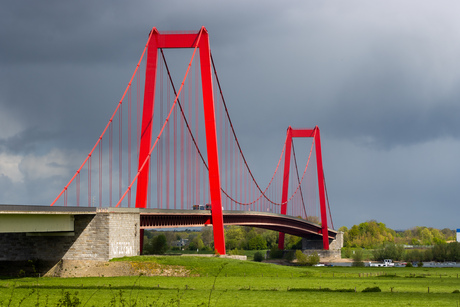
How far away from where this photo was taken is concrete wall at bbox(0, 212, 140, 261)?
203 feet

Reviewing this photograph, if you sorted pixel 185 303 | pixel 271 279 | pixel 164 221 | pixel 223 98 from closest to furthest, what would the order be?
1. pixel 185 303
2. pixel 271 279
3. pixel 164 221
4. pixel 223 98

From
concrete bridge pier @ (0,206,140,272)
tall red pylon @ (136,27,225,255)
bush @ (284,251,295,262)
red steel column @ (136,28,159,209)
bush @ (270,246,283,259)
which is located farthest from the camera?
bush @ (270,246,283,259)

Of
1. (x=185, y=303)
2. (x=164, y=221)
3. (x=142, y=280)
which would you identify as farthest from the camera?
(x=164, y=221)

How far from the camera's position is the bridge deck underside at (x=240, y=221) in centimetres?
Result: 7624

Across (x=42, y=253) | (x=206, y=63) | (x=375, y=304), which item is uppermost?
(x=206, y=63)

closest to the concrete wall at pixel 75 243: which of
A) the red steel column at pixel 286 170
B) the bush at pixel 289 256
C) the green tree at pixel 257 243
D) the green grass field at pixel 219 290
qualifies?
the green grass field at pixel 219 290

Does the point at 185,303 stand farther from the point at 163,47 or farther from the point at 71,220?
the point at 163,47

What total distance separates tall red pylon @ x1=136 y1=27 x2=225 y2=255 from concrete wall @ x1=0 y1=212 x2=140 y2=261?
425 inches

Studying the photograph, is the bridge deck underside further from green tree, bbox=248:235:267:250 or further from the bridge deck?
green tree, bbox=248:235:267:250

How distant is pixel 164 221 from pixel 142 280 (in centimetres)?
2395

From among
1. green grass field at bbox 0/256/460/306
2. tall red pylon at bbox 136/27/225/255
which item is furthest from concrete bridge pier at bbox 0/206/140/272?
tall red pylon at bbox 136/27/225/255

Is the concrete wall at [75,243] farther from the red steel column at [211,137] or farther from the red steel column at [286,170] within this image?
the red steel column at [286,170]

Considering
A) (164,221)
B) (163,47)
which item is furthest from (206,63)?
(164,221)

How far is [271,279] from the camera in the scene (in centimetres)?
5978
